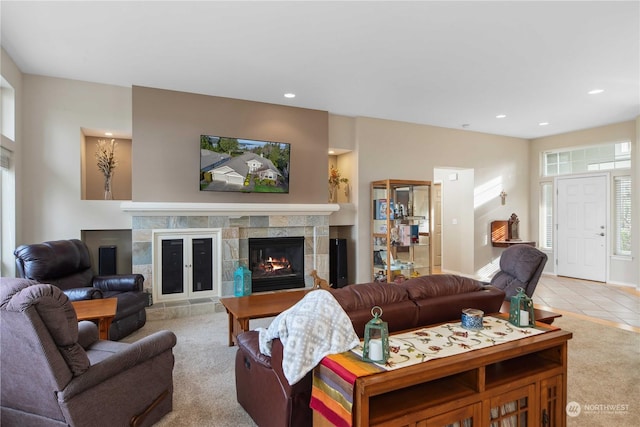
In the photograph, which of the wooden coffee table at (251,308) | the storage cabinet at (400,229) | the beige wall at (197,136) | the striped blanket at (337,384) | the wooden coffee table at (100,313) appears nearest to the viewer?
the striped blanket at (337,384)

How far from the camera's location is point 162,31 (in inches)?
128

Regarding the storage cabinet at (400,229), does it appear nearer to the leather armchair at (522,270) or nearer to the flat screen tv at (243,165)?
the flat screen tv at (243,165)

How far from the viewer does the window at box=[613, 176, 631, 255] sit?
21.4 ft

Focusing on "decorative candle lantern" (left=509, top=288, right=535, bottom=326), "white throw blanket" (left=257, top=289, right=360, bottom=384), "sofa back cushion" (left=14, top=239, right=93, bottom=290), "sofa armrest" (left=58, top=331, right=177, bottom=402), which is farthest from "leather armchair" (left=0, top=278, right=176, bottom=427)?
"decorative candle lantern" (left=509, top=288, right=535, bottom=326)

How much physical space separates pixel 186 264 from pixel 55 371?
3216 mm

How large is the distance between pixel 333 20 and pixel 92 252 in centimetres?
416

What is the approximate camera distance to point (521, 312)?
82.6 inches

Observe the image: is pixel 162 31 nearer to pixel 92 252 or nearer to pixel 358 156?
pixel 92 252

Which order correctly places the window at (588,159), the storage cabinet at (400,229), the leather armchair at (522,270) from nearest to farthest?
the leather armchair at (522,270)
the storage cabinet at (400,229)
the window at (588,159)

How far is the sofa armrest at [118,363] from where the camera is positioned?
1755 mm

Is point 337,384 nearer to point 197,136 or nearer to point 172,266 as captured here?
point 172,266

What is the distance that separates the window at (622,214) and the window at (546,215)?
1.21 metres

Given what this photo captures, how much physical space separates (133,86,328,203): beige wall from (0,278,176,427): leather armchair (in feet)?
10.1
